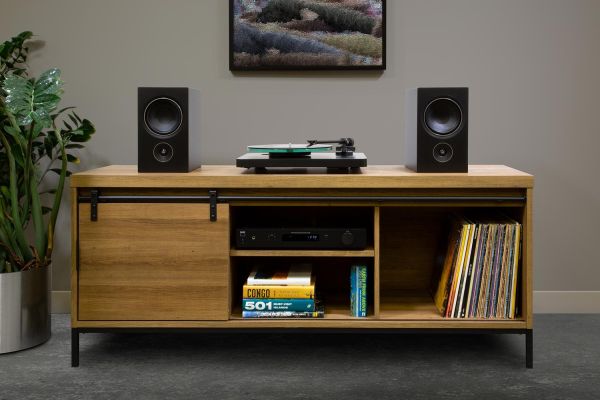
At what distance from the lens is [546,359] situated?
8.93 feet

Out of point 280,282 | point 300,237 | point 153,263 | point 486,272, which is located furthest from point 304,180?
point 486,272

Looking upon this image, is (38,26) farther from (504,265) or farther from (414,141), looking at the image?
(504,265)

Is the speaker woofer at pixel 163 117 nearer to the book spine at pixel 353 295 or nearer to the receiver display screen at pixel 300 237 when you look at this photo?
the receiver display screen at pixel 300 237

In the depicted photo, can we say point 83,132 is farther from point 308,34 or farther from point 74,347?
point 308,34

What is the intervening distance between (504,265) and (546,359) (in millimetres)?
392

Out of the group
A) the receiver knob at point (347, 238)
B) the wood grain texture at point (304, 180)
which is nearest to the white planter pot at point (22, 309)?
the wood grain texture at point (304, 180)

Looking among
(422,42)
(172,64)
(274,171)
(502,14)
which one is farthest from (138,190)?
(502,14)

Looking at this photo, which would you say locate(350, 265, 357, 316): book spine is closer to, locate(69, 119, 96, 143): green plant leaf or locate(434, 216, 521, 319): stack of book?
locate(434, 216, 521, 319): stack of book

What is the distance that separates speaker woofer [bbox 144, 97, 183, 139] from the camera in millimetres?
2684

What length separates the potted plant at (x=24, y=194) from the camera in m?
2.74

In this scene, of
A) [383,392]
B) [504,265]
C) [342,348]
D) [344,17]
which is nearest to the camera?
[383,392]

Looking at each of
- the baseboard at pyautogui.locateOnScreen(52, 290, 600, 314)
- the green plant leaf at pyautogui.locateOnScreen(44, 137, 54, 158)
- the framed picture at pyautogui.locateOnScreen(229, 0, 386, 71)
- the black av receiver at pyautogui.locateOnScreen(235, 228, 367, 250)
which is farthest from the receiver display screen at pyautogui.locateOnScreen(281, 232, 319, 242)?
the baseboard at pyautogui.locateOnScreen(52, 290, 600, 314)

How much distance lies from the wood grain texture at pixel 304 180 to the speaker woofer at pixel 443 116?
0.56 ft

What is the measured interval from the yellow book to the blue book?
14 centimetres
